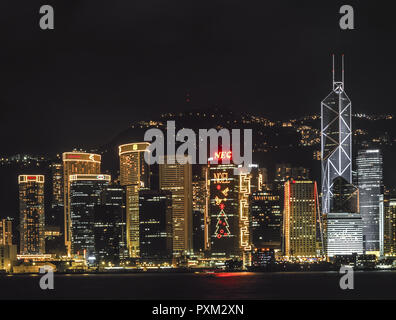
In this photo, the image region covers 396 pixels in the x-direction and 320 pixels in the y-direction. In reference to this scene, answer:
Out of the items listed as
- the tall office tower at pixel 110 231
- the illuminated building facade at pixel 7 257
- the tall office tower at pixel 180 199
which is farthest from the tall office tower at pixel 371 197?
the illuminated building facade at pixel 7 257

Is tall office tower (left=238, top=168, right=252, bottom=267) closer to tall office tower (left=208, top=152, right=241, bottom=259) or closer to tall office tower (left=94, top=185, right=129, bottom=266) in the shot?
tall office tower (left=208, top=152, right=241, bottom=259)

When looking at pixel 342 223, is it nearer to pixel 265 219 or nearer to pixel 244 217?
pixel 265 219

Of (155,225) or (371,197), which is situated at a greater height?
(371,197)

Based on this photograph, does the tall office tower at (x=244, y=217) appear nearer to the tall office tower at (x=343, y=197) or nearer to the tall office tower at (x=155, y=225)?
the tall office tower at (x=155, y=225)

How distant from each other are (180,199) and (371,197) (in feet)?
152

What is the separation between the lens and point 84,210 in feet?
608

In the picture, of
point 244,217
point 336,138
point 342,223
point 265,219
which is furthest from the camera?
point 336,138

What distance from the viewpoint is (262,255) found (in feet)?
552

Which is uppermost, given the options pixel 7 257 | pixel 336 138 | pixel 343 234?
pixel 336 138

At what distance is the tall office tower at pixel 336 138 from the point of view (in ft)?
611

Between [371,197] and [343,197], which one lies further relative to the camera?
[371,197]

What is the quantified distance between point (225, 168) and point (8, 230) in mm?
56875

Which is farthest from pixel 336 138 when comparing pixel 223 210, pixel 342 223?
pixel 223 210

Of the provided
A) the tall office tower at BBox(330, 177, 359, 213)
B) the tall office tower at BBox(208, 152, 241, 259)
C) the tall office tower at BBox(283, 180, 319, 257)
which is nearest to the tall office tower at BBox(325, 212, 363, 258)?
the tall office tower at BBox(330, 177, 359, 213)
